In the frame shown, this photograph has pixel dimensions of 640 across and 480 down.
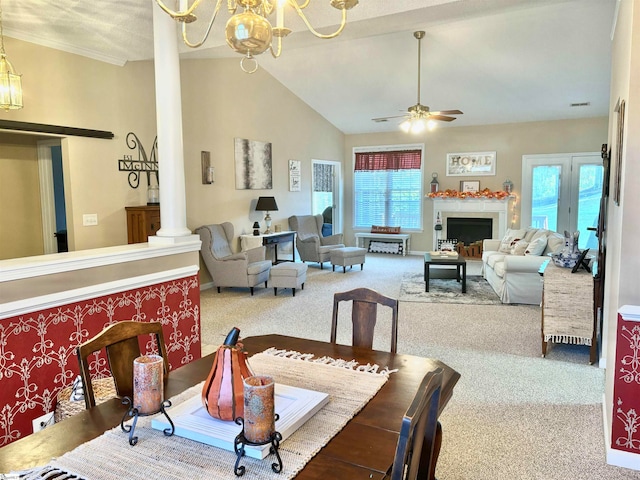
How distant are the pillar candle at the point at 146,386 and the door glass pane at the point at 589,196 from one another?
357 inches

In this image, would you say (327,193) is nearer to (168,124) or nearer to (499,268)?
(499,268)

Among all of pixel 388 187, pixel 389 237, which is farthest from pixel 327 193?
pixel 389 237

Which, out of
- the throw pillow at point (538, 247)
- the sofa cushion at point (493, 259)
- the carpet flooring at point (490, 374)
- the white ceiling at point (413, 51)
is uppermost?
the white ceiling at point (413, 51)

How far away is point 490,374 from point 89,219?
4.22 metres

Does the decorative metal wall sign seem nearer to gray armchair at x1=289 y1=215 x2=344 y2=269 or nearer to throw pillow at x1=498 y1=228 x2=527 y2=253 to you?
gray armchair at x1=289 y1=215 x2=344 y2=269

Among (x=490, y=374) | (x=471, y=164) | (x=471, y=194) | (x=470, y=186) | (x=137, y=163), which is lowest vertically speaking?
(x=490, y=374)

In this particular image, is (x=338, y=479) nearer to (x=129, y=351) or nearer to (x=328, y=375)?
(x=328, y=375)

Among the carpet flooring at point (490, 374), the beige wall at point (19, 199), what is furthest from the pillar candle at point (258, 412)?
the beige wall at point (19, 199)

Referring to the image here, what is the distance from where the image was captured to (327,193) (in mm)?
10148

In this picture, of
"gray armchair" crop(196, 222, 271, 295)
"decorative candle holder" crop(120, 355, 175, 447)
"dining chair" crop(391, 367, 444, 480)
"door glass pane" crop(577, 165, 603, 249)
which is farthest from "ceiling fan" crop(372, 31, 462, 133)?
"decorative candle holder" crop(120, 355, 175, 447)

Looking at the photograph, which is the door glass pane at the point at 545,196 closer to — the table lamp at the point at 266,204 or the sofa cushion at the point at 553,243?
the sofa cushion at the point at 553,243

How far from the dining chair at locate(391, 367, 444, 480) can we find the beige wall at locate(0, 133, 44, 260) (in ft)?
16.0

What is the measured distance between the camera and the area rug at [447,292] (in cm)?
593

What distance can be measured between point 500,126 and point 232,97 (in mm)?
5386
